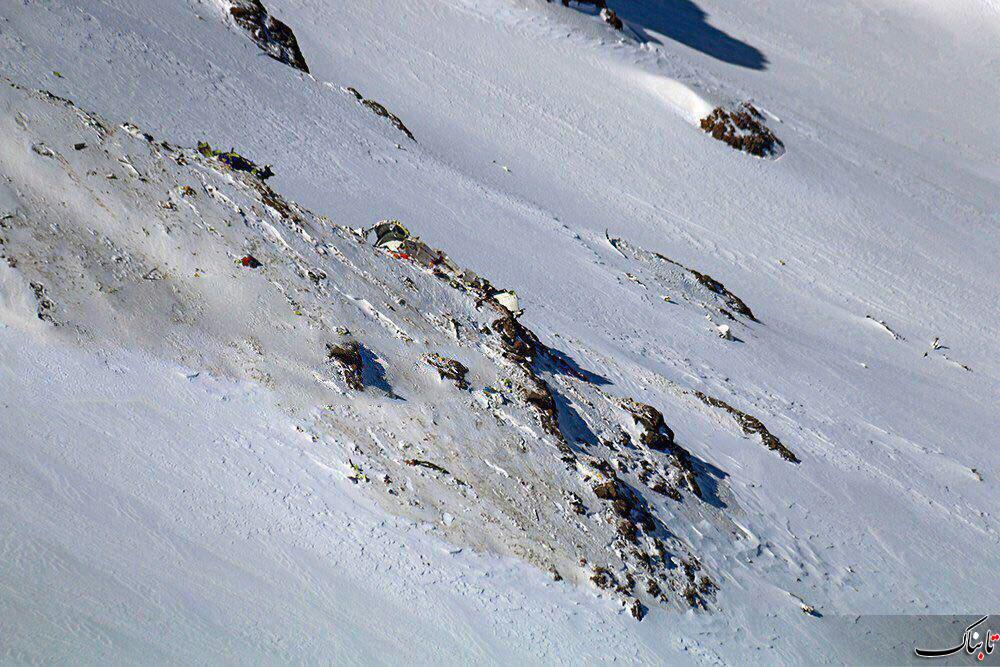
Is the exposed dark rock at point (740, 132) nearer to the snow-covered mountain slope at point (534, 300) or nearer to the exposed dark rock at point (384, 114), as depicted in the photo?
the snow-covered mountain slope at point (534, 300)

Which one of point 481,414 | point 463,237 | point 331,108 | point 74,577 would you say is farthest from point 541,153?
point 74,577

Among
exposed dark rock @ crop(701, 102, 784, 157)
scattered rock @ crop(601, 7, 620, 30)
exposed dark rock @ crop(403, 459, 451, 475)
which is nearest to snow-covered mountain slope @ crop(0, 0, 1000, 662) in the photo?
exposed dark rock @ crop(403, 459, 451, 475)

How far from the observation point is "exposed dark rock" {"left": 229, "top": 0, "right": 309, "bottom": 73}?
2461 centimetres

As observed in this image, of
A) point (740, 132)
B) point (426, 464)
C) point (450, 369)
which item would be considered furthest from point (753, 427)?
point (740, 132)

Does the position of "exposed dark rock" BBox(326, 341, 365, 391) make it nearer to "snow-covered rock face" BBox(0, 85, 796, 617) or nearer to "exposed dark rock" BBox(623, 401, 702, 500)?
"snow-covered rock face" BBox(0, 85, 796, 617)

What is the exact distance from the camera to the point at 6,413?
9469 millimetres

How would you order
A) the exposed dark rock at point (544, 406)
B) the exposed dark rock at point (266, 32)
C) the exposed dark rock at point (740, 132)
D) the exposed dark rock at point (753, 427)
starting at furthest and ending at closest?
1. the exposed dark rock at point (740, 132)
2. the exposed dark rock at point (266, 32)
3. the exposed dark rock at point (753, 427)
4. the exposed dark rock at point (544, 406)

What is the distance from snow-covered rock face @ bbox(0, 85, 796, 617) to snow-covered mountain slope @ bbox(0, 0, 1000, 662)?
0.15ft

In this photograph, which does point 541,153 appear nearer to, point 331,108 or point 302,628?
point 331,108

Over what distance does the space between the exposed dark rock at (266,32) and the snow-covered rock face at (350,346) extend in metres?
12.0

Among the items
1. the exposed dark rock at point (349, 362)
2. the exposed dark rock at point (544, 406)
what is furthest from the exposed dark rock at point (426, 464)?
the exposed dark rock at point (544, 406)

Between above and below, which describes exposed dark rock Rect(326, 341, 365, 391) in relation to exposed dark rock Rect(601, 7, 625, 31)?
below

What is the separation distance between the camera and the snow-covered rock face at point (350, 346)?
35.9 feet

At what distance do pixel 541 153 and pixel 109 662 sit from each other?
76.1ft
